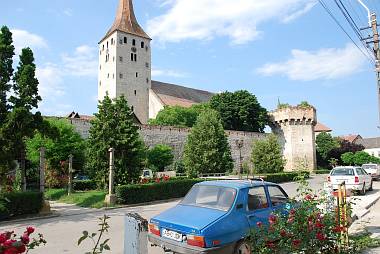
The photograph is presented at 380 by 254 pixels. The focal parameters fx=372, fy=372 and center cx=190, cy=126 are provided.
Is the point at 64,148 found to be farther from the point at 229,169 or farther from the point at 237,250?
the point at 237,250

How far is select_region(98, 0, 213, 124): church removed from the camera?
67.2 metres

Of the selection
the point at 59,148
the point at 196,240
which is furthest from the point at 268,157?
the point at 196,240

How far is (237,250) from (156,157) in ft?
114

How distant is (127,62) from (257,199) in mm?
64622

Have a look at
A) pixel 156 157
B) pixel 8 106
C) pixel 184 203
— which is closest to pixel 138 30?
pixel 156 157

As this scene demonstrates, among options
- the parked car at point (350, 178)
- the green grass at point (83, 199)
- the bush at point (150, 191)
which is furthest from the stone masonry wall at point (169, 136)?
the parked car at point (350, 178)

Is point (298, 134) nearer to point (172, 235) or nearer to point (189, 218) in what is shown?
point (189, 218)

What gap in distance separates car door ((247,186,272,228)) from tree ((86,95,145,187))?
46.3 feet

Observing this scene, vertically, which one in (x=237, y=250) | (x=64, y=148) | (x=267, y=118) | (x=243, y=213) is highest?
(x=267, y=118)

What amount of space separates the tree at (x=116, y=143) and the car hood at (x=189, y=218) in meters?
14.2

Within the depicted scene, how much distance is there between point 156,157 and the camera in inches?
1602

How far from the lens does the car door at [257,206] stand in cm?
666

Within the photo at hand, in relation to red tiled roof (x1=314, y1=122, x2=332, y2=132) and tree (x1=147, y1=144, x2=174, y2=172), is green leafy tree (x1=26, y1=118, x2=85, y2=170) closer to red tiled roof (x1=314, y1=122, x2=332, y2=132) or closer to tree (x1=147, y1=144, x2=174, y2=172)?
tree (x1=147, y1=144, x2=174, y2=172)

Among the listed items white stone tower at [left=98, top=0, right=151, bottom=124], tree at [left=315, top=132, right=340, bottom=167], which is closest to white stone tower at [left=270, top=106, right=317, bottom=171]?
tree at [left=315, top=132, right=340, bottom=167]
